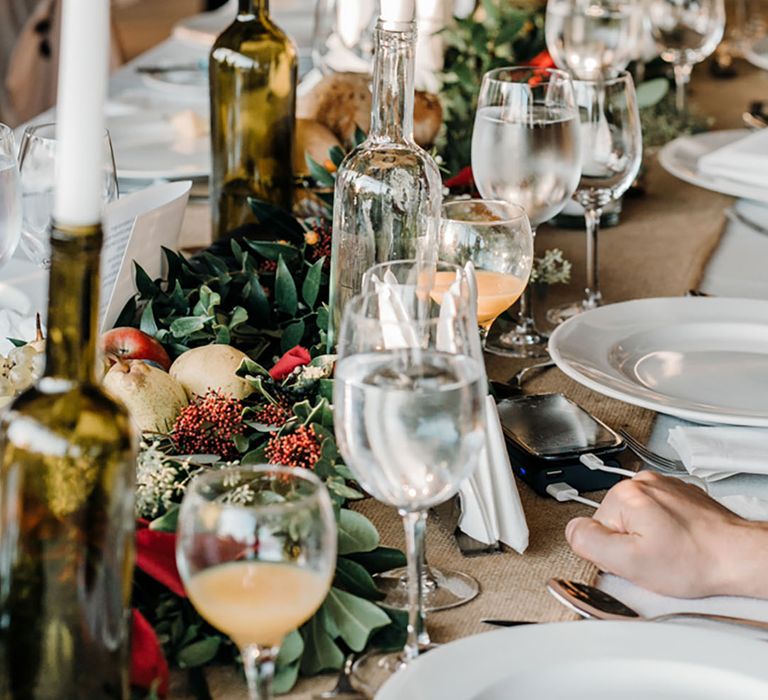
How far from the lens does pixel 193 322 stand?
1.08m

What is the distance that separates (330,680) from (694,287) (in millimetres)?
948

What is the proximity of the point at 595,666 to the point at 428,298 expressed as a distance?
0.82ft

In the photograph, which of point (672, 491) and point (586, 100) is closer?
point (672, 491)

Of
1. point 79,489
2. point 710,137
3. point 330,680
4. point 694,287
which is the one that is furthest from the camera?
point 710,137

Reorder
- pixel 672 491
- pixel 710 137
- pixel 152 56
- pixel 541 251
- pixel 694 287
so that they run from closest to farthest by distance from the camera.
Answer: pixel 672 491 < pixel 694 287 < pixel 541 251 < pixel 710 137 < pixel 152 56

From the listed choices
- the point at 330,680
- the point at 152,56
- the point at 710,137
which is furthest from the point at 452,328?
the point at 152,56

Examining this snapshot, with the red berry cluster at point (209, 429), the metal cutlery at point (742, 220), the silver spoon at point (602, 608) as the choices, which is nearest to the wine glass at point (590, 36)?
the metal cutlery at point (742, 220)

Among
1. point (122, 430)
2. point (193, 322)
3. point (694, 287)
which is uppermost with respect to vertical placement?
point (122, 430)

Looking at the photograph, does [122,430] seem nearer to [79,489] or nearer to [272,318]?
[79,489]

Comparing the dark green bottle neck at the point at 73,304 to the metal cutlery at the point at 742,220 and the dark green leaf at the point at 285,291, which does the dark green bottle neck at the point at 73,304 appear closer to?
the dark green leaf at the point at 285,291

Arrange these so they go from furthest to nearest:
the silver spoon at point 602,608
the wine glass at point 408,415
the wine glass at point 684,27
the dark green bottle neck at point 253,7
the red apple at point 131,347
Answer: the wine glass at point 684,27
the dark green bottle neck at point 253,7
the red apple at point 131,347
the silver spoon at point 602,608
the wine glass at point 408,415

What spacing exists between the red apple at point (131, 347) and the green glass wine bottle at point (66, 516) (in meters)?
0.44

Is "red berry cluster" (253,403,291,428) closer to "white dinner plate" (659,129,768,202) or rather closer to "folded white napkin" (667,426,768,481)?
"folded white napkin" (667,426,768,481)

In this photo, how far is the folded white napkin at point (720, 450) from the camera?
1010 mm
